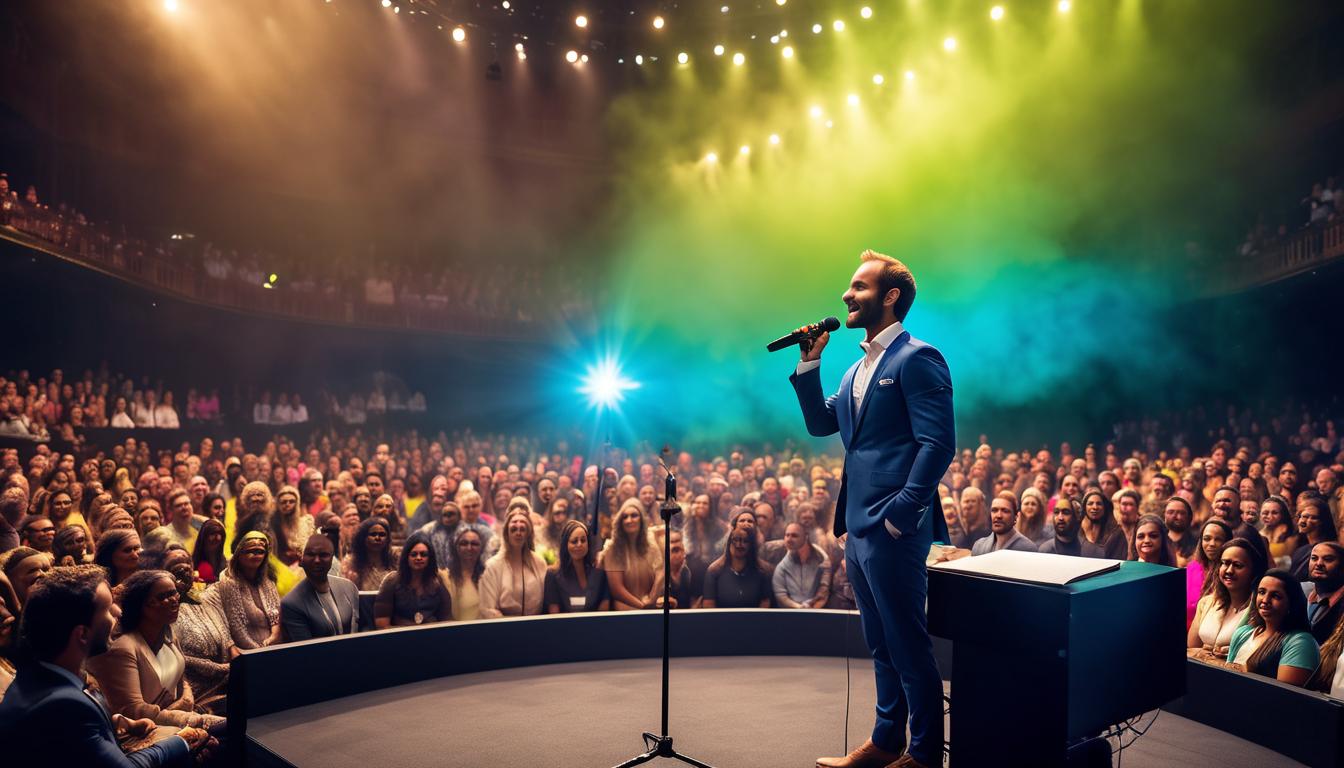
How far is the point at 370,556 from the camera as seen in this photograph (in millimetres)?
5129

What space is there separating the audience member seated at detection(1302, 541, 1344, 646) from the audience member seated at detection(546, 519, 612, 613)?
340 cm

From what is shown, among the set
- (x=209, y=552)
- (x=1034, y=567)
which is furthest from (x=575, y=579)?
(x=1034, y=567)

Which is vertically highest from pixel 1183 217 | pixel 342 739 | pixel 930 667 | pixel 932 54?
pixel 932 54

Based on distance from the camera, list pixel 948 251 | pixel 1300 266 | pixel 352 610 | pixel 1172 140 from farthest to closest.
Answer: pixel 948 251 → pixel 1172 140 → pixel 1300 266 → pixel 352 610

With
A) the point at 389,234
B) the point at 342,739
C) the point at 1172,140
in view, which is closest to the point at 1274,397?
the point at 1172,140

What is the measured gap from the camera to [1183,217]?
12.2 meters

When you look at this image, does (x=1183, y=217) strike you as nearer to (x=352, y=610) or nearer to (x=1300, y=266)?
(x=1300, y=266)

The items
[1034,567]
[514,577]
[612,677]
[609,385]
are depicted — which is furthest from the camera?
[609,385]

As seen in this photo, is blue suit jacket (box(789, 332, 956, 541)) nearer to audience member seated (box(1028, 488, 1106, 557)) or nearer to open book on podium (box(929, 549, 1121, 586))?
open book on podium (box(929, 549, 1121, 586))

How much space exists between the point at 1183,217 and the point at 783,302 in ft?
20.3

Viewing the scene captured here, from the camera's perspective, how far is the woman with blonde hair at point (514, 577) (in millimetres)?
4711

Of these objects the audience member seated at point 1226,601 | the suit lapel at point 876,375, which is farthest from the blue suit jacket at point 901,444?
the audience member seated at point 1226,601

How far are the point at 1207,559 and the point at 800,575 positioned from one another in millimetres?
2113

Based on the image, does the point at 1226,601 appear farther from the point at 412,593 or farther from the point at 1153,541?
the point at 412,593
